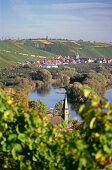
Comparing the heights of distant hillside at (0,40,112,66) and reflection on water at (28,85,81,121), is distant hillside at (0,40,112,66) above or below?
above

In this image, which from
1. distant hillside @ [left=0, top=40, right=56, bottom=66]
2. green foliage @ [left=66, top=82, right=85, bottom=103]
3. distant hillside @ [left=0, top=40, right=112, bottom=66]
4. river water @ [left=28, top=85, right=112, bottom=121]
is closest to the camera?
green foliage @ [left=66, top=82, right=85, bottom=103]

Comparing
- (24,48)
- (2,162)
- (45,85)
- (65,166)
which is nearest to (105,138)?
(65,166)

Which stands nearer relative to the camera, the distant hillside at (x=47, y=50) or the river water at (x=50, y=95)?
the river water at (x=50, y=95)

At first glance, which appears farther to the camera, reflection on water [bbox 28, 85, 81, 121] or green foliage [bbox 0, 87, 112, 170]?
reflection on water [bbox 28, 85, 81, 121]

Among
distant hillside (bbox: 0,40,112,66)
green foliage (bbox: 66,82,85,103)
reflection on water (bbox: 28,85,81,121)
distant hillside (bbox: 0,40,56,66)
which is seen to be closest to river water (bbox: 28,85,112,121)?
reflection on water (bbox: 28,85,81,121)

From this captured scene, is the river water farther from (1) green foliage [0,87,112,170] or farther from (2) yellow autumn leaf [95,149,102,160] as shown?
(2) yellow autumn leaf [95,149,102,160]

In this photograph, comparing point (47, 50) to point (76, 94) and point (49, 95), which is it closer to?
point (49, 95)

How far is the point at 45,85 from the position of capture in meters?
65.4

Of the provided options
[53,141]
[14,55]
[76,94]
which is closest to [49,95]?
[76,94]

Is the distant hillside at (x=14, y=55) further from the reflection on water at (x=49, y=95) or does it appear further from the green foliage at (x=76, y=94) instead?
the green foliage at (x=76, y=94)

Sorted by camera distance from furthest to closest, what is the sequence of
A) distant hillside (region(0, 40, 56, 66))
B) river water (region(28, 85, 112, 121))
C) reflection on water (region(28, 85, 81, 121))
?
distant hillside (region(0, 40, 56, 66)) < river water (region(28, 85, 112, 121)) < reflection on water (region(28, 85, 81, 121))

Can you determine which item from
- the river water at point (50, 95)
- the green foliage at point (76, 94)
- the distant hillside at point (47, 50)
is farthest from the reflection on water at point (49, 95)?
the distant hillside at point (47, 50)

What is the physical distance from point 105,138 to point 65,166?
106cm

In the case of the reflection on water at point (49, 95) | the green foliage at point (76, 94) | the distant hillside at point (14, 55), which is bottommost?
the reflection on water at point (49, 95)
